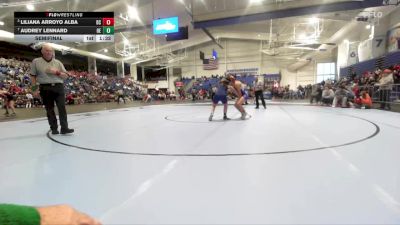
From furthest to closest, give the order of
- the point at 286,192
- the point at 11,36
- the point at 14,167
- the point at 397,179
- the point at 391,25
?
the point at 11,36 → the point at 391,25 → the point at 14,167 → the point at 397,179 → the point at 286,192

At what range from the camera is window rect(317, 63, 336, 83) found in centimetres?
2861

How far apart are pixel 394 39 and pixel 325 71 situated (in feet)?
52.6

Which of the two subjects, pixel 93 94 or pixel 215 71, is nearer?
pixel 93 94

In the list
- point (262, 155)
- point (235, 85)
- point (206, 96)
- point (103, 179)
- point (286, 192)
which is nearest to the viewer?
point (286, 192)

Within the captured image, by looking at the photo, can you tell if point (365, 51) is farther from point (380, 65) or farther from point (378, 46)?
point (380, 65)

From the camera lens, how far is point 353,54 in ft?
62.1

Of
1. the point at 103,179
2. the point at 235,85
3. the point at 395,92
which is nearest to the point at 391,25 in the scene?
the point at 395,92

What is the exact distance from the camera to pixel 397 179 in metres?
2.08

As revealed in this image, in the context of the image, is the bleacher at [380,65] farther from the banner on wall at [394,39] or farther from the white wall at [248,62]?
the white wall at [248,62]

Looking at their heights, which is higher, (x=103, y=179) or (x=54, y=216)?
(x=54, y=216)

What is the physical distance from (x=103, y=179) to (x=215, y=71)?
33.1 metres

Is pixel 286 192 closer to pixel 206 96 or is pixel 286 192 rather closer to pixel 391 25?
pixel 391 25
